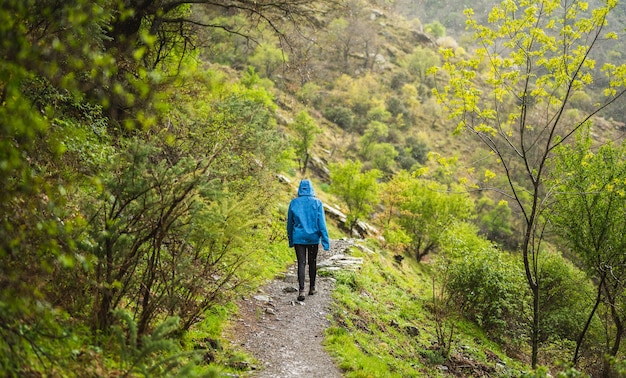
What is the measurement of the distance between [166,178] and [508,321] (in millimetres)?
10687

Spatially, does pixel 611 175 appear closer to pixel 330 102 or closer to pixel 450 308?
pixel 450 308

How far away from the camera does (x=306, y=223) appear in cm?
695

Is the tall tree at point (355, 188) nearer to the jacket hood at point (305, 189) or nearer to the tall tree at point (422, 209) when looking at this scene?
the tall tree at point (422, 209)

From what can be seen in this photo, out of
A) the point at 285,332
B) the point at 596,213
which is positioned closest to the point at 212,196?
the point at 285,332

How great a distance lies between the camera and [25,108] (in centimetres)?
188

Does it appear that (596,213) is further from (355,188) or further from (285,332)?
(355,188)

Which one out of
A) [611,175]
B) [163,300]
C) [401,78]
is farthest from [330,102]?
[163,300]

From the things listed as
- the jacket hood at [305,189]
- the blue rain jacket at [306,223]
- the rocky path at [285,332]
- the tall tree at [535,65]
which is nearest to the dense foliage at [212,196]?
the tall tree at [535,65]

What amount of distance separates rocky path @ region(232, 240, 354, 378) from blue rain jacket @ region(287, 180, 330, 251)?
1.12 meters

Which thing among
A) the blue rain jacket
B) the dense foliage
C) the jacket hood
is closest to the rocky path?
the dense foliage

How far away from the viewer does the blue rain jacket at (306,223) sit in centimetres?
692

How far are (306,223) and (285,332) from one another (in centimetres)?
181

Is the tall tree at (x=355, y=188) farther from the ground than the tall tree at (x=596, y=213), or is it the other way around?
the tall tree at (x=596, y=213)

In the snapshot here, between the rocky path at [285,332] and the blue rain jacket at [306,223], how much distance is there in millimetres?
1122
